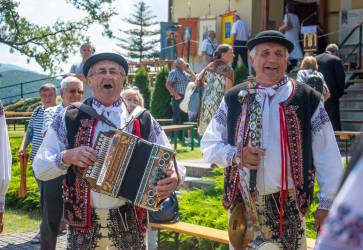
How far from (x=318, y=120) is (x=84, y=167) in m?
1.36

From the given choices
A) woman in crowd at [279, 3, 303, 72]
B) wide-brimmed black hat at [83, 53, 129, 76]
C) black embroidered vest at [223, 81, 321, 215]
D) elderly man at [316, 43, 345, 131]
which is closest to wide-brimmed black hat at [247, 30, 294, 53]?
black embroidered vest at [223, 81, 321, 215]

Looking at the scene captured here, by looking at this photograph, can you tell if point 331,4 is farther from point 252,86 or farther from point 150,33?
point 150,33

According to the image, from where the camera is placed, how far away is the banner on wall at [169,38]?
21172 mm

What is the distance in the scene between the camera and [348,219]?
1.12 m

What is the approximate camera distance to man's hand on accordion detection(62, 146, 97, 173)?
3404mm

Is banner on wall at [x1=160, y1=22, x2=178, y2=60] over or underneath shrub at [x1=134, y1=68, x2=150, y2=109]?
over

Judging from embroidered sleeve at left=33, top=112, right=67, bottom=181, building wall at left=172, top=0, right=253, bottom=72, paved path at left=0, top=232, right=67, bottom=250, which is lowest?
paved path at left=0, top=232, right=67, bottom=250

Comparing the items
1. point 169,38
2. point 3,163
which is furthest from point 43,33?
point 3,163

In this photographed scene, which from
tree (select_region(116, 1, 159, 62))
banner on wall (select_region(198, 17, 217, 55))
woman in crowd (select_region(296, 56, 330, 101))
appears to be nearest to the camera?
woman in crowd (select_region(296, 56, 330, 101))

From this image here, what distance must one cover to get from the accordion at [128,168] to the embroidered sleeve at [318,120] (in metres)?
0.85

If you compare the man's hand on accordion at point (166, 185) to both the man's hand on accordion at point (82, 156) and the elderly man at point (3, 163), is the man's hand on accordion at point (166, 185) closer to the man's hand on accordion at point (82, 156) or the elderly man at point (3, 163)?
the man's hand on accordion at point (82, 156)

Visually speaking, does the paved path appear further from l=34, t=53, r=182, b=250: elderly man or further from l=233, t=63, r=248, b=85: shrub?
l=233, t=63, r=248, b=85: shrub

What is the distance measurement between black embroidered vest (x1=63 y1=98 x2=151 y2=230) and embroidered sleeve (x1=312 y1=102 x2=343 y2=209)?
99 cm

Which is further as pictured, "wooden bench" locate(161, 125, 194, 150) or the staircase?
the staircase
